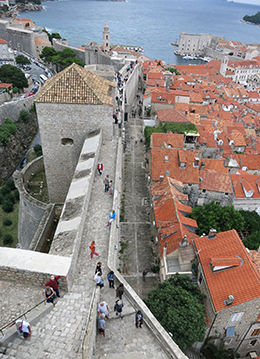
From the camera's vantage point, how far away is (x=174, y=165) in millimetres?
25297

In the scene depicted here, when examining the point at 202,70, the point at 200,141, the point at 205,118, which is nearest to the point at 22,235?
the point at 200,141

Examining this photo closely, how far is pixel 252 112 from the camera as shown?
2366 inches

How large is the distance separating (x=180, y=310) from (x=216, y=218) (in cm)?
903

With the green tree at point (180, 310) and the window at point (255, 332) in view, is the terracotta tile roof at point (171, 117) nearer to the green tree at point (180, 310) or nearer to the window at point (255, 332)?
the green tree at point (180, 310)

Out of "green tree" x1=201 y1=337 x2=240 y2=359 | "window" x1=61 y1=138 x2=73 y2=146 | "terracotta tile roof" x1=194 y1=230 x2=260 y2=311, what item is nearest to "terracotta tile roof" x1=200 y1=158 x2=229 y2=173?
"terracotta tile roof" x1=194 y1=230 x2=260 y2=311

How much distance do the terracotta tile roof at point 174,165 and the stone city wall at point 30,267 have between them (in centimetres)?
1601

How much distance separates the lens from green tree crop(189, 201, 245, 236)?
1992cm

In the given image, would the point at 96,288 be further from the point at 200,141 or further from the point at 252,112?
the point at 252,112

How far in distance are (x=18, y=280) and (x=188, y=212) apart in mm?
13897

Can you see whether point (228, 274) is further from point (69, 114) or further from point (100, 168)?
point (69, 114)

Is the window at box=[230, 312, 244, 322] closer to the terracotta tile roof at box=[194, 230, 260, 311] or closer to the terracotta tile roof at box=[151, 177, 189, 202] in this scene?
the terracotta tile roof at box=[194, 230, 260, 311]

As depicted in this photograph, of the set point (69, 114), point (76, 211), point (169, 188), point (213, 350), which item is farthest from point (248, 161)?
Result: point (76, 211)

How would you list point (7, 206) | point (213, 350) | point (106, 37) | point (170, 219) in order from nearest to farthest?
point (213, 350) < point (170, 219) < point (7, 206) < point (106, 37)

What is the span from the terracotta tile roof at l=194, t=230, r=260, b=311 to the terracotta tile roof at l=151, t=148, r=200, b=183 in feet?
29.1
